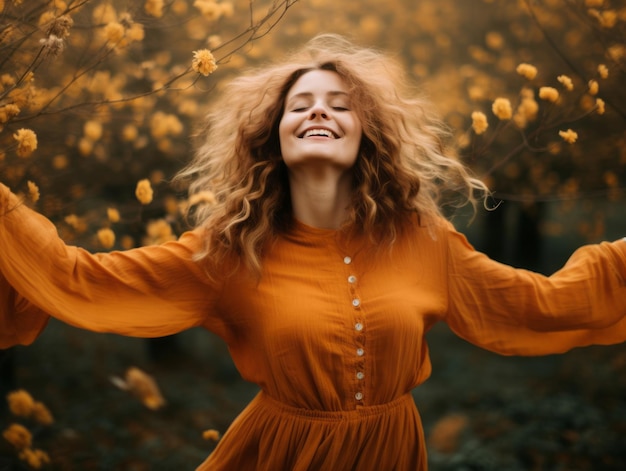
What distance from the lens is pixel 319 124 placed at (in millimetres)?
2100

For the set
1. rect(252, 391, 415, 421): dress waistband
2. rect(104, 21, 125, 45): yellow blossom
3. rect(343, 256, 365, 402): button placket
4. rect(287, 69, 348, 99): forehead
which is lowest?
rect(252, 391, 415, 421): dress waistband

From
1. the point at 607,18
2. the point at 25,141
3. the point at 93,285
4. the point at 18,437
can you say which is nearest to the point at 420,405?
the point at 18,437

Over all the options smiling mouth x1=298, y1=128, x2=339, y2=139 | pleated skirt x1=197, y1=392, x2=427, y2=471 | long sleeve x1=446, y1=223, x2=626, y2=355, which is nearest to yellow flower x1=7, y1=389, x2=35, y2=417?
pleated skirt x1=197, y1=392, x2=427, y2=471

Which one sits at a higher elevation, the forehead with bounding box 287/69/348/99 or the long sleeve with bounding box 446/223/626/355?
the forehead with bounding box 287/69/348/99

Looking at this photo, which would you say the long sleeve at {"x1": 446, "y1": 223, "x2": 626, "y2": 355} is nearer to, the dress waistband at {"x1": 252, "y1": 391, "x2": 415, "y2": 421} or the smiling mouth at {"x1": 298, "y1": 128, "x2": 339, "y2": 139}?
the dress waistband at {"x1": 252, "y1": 391, "x2": 415, "y2": 421}

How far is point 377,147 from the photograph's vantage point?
2.29 meters

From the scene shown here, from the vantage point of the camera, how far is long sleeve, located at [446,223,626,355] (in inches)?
86.5

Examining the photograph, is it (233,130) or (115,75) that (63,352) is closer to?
(115,75)

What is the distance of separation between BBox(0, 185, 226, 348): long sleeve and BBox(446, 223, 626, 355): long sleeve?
88cm

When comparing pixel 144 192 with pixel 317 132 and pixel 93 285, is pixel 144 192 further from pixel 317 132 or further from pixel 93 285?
pixel 317 132

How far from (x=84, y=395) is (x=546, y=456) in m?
3.90

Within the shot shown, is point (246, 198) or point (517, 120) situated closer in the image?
point (246, 198)

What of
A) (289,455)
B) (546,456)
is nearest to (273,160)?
(289,455)

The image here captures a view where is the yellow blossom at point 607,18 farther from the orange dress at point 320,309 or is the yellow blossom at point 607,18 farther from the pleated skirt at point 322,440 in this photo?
the pleated skirt at point 322,440
